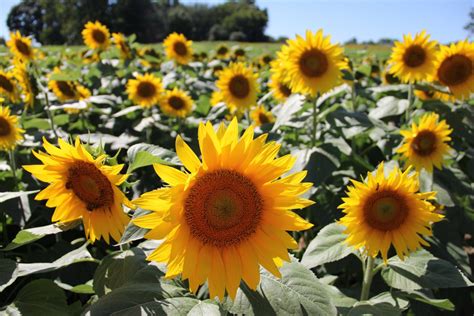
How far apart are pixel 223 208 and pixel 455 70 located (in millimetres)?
3272

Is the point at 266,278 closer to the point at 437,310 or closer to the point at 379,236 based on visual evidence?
the point at 379,236

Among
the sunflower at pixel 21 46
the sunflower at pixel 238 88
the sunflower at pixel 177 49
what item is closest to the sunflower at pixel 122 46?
the sunflower at pixel 177 49

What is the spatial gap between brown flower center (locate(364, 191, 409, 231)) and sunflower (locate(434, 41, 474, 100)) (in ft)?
7.36

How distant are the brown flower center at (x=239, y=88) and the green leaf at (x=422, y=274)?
8.96ft

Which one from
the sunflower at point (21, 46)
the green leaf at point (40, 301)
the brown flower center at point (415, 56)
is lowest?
the green leaf at point (40, 301)

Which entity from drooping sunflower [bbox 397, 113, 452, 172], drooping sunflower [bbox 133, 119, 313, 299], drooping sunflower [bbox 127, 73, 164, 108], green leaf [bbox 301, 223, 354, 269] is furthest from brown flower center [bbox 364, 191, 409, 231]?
drooping sunflower [bbox 127, 73, 164, 108]

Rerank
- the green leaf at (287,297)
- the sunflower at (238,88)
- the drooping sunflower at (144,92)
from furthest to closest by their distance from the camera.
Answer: the drooping sunflower at (144,92) < the sunflower at (238,88) < the green leaf at (287,297)

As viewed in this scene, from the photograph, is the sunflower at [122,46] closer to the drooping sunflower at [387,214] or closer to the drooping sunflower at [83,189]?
the drooping sunflower at [83,189]

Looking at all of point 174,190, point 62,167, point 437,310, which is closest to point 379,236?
point 437,310

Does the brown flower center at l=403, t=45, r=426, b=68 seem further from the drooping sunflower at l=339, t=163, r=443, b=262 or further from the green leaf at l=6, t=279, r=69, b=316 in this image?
the green leaf at l=6, t=279, r=69, b=316

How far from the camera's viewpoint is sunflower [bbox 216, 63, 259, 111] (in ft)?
15.5

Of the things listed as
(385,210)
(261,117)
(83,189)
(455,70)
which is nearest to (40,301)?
(83,189)

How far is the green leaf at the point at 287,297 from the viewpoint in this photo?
159 centimetres

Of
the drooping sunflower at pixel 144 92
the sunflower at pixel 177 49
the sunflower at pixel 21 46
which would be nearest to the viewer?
the drooping sunflower at pixel 144 92
